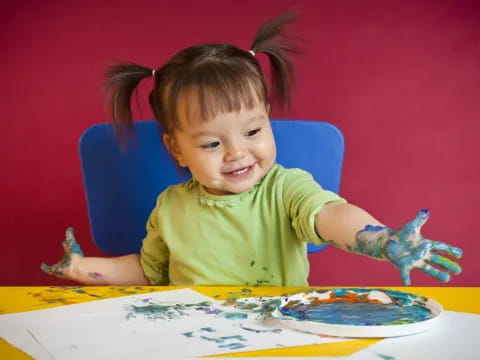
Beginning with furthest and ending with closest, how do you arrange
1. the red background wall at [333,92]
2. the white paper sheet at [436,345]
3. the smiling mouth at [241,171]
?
the red background wall at [333,92]
the smiling mouth at [241,171]
the white paper sheet at [436,345]

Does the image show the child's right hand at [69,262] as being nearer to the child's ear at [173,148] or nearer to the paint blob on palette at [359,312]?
the child's ear at [173,148]

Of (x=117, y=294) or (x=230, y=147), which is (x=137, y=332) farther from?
(x=230, y=147)

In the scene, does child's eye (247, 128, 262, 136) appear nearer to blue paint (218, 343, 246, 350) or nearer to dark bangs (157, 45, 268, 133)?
dark bangs (157, 45, 268, 133)

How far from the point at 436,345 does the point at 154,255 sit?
2.46 ft

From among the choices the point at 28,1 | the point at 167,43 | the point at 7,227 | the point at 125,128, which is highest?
the point at 28,1

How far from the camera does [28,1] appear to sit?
1942 millimetres

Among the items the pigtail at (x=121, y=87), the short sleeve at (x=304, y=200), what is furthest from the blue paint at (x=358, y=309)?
the pigtail at (x=121, y=87)

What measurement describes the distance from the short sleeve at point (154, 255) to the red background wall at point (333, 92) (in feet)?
2.28

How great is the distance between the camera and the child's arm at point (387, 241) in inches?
28.7

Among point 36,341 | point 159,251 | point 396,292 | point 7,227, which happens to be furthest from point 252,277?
point 7,227

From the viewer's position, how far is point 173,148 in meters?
1.29

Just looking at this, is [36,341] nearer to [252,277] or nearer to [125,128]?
[252,277]

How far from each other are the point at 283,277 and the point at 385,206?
0.79m

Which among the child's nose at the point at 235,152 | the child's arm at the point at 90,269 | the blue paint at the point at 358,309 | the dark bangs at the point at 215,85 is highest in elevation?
the dark bangs at the point at 215,85
